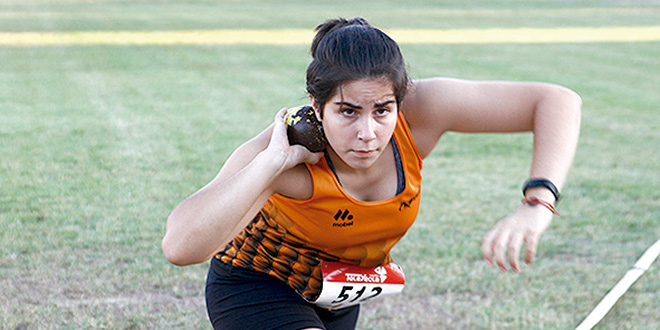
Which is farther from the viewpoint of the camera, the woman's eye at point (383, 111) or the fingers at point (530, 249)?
the woman's eye at point (383, 111)

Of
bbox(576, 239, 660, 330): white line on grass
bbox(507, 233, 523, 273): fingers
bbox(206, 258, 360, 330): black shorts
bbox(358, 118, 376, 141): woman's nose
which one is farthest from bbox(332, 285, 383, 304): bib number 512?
bbox(576, 239, 660, 330): white line on grass

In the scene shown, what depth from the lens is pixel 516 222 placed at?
2.26 meters

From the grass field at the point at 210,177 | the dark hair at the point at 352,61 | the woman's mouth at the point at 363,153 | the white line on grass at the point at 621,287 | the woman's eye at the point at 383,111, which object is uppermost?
the dark hair at the point at 352,61

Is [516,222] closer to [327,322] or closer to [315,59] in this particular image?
[315,59]

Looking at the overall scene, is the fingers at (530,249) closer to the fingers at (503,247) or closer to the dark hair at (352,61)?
the fingers at (503,247)

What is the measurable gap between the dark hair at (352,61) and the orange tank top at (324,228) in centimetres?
27

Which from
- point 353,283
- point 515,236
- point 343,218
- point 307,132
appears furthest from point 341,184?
point 515,236

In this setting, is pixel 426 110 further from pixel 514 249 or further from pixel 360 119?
pixel 514 249

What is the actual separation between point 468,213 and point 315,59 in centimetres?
341

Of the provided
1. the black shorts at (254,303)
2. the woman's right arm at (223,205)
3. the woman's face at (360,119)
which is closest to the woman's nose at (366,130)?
the woman's face at (360,119)

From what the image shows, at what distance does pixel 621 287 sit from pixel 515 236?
7.52ft

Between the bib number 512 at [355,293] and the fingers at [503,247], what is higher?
the fingers at [503,247]

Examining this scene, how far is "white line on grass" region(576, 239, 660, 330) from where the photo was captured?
3807mm

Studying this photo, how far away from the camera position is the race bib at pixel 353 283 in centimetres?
268
